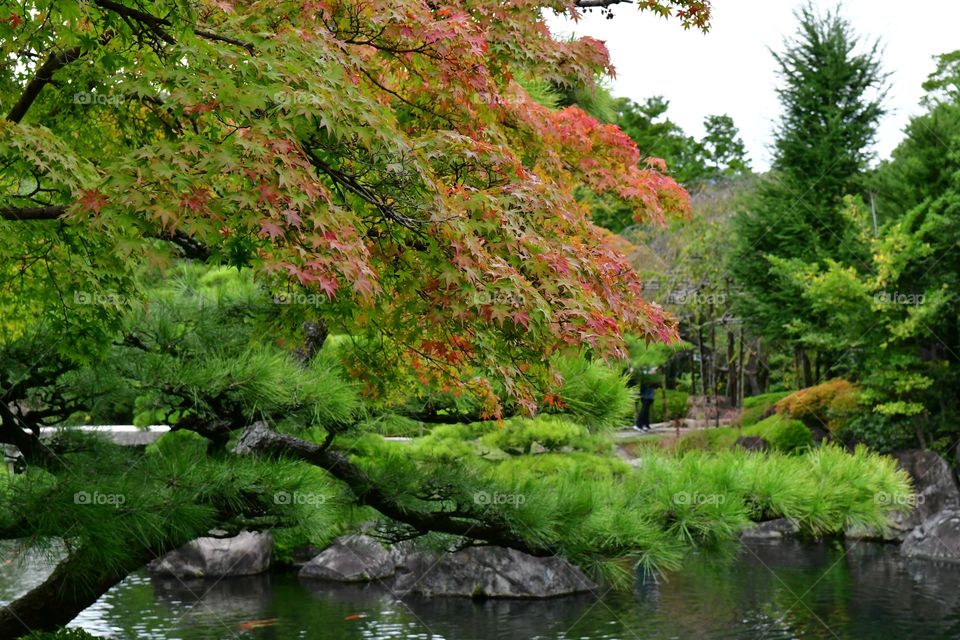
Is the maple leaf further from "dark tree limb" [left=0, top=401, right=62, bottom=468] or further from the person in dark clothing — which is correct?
the person in dark clothing

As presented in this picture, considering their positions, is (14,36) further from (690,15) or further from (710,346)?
(710,346)

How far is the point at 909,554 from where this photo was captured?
504 inches

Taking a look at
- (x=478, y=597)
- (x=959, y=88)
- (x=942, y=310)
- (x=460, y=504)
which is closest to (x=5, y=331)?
(x=460, y=504)

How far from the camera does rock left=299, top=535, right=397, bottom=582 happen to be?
11.6 metres

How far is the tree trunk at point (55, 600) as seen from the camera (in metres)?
5.66

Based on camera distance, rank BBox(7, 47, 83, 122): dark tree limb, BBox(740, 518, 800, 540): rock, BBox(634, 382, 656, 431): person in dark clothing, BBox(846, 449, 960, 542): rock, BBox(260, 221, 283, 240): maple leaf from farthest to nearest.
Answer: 1. BBox(634, 382, 656, 431): person in dark clothing
2. BBox(740, 518, 800, 540): rock
3. BBox(846, 449, 960, 542): rock
4. BBox(7, 47, 83, 122): dark tree limb
5. BBox(260, 221, 283, 240): maple leaf

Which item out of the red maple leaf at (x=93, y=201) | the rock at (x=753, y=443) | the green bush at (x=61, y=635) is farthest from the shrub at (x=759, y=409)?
the red maple leaf at (x=93, y=201)

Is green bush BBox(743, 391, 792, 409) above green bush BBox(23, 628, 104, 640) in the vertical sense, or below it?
above

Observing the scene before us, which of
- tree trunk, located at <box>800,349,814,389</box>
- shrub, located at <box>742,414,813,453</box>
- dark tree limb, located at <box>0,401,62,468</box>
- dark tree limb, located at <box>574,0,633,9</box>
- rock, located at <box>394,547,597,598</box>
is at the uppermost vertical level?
dark tree limb, located at <box>574,0,633,9</box>

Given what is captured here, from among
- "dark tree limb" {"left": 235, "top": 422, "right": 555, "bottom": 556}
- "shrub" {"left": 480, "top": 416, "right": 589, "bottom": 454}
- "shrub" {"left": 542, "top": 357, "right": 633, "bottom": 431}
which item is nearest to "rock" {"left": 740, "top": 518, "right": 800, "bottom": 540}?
"shrub" {"left": 480, "top": 416, "right": 589, "bottom": 454}

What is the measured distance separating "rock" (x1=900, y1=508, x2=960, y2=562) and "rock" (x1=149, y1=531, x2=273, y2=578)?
26.7ft

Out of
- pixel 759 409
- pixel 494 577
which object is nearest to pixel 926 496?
pixel 759 409

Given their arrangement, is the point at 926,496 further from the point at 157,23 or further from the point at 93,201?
the point at 93,201

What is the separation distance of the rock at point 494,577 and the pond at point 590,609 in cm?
23
